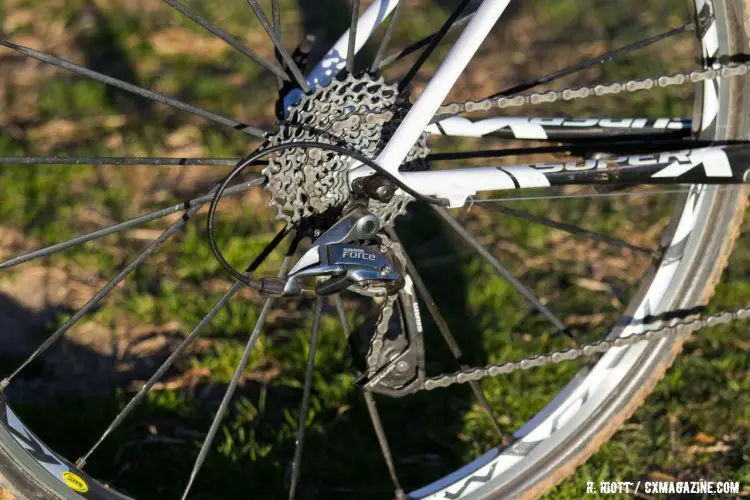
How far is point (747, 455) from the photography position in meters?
4.11

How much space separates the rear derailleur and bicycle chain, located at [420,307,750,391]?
10 centimetres

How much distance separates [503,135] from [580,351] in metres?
0.76

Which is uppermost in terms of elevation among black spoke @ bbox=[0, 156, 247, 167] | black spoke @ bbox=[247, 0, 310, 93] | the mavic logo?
black spoke @ bbox=[247, 0, 310, 93]

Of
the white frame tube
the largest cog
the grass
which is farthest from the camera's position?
the grass

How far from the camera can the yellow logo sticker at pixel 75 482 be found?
326 centimetres

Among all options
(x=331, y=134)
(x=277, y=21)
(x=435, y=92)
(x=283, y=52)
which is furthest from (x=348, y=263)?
(x=277, y=21)

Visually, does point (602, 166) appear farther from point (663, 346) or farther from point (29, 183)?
point (29, 183)

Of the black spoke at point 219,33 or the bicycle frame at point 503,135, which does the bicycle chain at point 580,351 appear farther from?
the black spoke at point 219,33

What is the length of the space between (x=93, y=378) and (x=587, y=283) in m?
2.21

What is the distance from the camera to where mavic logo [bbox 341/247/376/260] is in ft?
10.5

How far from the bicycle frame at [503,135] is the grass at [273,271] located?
3.81 ft

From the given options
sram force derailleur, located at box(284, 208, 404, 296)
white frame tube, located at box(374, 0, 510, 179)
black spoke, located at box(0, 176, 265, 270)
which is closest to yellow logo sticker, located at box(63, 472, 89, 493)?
black spoke, located at box(0, 176, 265, 270)

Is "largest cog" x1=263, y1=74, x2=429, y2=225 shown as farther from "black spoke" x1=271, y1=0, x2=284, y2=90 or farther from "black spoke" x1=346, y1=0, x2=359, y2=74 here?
"black spoke" x1=271, y1=0, x2=284, y2=90

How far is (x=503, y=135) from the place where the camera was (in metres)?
3.79
